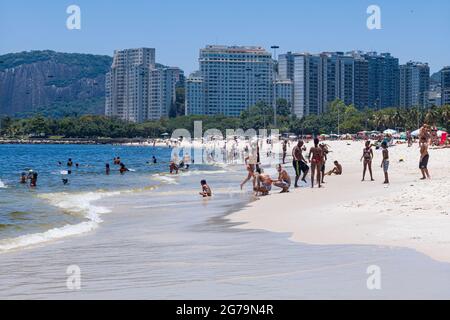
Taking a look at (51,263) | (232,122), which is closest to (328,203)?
(51,263)

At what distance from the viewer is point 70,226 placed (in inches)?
649

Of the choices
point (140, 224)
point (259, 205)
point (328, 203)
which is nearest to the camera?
point (140, 224)

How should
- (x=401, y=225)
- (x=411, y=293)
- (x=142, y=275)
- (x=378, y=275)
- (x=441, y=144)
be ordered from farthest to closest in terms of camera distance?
(x=441, y=144), (x=401, y=225), (x=142, y=275), (x=378, y=275), (x=411, y=293)

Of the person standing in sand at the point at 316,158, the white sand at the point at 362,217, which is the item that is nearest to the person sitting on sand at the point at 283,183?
the person standing in sand at the point at 316,158

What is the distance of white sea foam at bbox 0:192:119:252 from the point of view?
549 inches

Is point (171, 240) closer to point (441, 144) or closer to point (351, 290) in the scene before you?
point (351, 290)

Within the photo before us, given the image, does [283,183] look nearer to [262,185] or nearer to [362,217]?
[262,185]

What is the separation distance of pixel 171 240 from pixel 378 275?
208 inches

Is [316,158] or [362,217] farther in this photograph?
[316,158]

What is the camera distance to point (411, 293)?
7.62m

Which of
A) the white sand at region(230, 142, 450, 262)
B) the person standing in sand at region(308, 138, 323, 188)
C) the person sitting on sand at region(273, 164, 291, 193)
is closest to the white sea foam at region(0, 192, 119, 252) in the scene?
the white sand at region(230, 142, 450, 262)

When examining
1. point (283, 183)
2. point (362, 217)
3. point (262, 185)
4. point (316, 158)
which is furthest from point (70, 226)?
point (316, 158)

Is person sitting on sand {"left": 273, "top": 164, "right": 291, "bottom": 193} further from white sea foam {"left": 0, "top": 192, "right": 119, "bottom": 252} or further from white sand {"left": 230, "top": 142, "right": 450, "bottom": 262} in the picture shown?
white sea foam {"left": 0, "top": 192, "right": 119, "bottom": 252}

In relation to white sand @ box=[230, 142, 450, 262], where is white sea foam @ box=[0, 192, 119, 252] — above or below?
below
